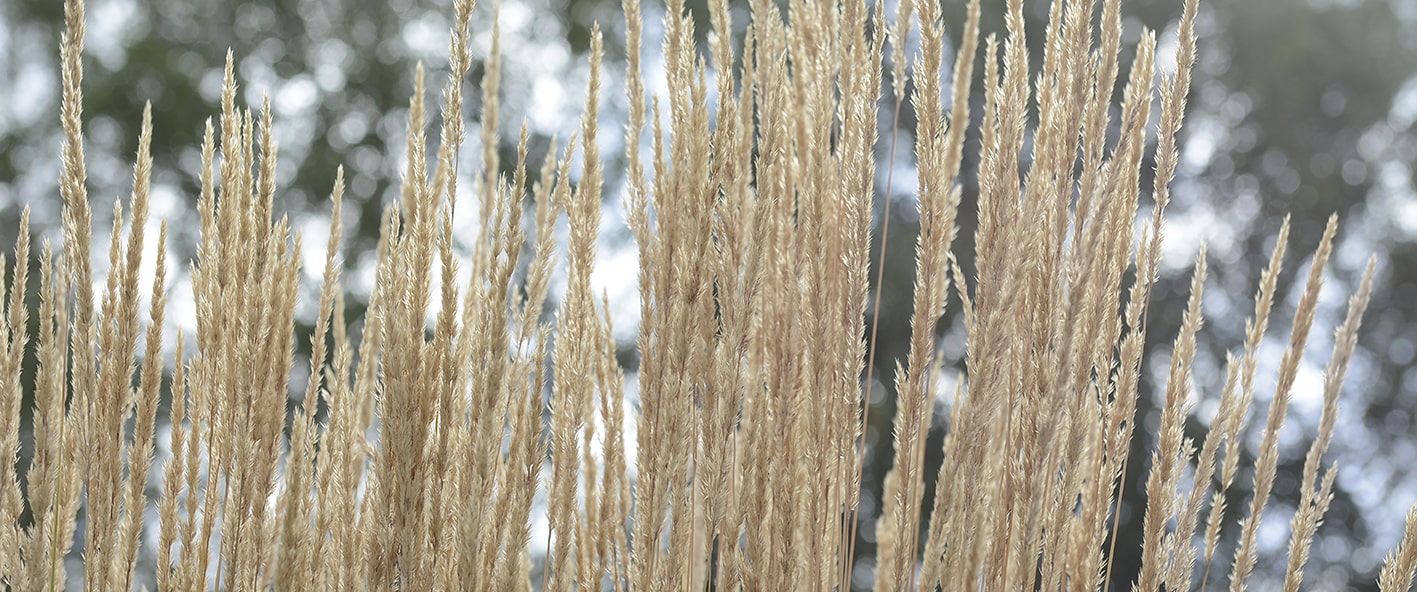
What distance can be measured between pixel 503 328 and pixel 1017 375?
2.68ft

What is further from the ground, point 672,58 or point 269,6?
point 269,6

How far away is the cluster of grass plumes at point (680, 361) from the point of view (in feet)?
5.12

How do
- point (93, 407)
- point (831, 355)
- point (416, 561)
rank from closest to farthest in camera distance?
point (416, 561) → point (93, 407) → point (831, 355)

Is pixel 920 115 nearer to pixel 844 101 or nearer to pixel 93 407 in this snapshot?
pixel 844 101

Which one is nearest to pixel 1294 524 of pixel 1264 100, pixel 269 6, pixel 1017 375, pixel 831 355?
pixel 1017 375

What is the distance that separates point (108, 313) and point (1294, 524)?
6.28 ft

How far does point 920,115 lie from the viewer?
167 cm

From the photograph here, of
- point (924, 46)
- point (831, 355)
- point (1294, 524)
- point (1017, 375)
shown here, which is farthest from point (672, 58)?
point (1294, 524)

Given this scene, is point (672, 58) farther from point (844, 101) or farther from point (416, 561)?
point (416, 561)

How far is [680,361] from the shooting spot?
1.58 metres

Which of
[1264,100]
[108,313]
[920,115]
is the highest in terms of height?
[1264,100]

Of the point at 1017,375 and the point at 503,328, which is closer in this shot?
the point at 503,328

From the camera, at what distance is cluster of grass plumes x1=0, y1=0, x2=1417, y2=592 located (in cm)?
156

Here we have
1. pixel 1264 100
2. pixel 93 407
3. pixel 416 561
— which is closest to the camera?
pixel 416 561
